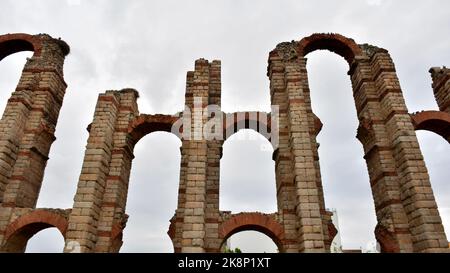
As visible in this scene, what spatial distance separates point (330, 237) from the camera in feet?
38.4

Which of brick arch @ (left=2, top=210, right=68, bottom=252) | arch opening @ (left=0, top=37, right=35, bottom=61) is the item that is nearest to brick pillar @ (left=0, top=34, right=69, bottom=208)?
arch opening @ (left=0, top=37, right=35, bottom=61)

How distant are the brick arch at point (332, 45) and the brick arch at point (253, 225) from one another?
798cm

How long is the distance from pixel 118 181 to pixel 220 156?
4.01 meters

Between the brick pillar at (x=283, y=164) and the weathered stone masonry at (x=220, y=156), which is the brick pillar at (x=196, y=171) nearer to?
the weathered stone masonry at (x=220, y=156)

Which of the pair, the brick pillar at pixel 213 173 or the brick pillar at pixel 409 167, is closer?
the brick pillar at pixel 409 167

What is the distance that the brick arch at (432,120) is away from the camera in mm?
13205

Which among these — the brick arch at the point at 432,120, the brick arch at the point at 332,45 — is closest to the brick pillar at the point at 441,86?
the brick arch at the point at 432,120

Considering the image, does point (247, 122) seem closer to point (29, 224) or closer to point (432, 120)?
point (432, 120)

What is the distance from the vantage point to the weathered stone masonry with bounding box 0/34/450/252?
10.9 meters

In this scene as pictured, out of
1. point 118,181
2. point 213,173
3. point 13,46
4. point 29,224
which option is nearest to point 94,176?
point 118,181

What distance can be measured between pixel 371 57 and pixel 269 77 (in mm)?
4538

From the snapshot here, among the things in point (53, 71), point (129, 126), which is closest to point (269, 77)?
point (129, 126)
